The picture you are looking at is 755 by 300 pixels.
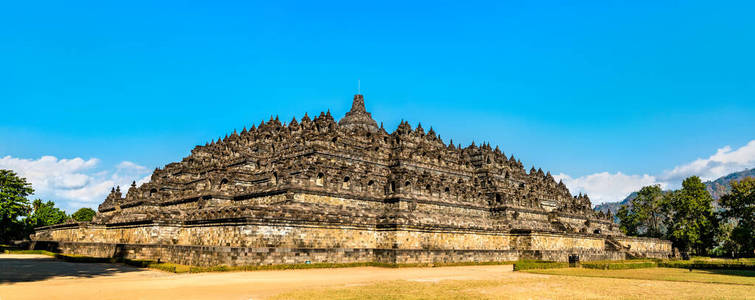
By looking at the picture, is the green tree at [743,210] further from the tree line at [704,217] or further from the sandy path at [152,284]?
the sandy path at [152,284]

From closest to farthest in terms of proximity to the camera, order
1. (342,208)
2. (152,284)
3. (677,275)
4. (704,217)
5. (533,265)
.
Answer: (152,284) < (677,275) < (533,265) < (342,208) < (704,217)

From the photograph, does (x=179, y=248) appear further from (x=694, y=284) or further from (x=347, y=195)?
(x=694, y=284)

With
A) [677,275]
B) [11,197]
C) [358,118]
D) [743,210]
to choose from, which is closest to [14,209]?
[11,197]

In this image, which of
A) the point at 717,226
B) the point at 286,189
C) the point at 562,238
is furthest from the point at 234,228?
the point at 717,226

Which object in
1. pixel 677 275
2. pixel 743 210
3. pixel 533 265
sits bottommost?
pixel 677 275

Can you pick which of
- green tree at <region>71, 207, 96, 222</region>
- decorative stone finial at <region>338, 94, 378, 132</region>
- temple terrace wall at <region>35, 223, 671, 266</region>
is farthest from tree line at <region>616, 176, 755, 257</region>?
green tree at <region>71, 207, 96, 222</region>

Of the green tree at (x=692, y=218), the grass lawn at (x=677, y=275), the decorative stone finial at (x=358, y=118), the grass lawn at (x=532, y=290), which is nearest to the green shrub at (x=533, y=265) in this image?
the grass lawn at (x=677, y=275)

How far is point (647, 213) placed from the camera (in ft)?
267

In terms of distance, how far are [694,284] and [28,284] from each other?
29968mm

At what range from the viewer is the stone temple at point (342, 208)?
33.0 meters

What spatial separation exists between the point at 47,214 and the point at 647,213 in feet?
322

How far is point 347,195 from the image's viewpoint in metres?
42.1

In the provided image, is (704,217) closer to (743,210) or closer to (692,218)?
(692,218)

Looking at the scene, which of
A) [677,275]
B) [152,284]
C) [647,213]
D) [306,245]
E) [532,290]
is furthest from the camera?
[647,213]
